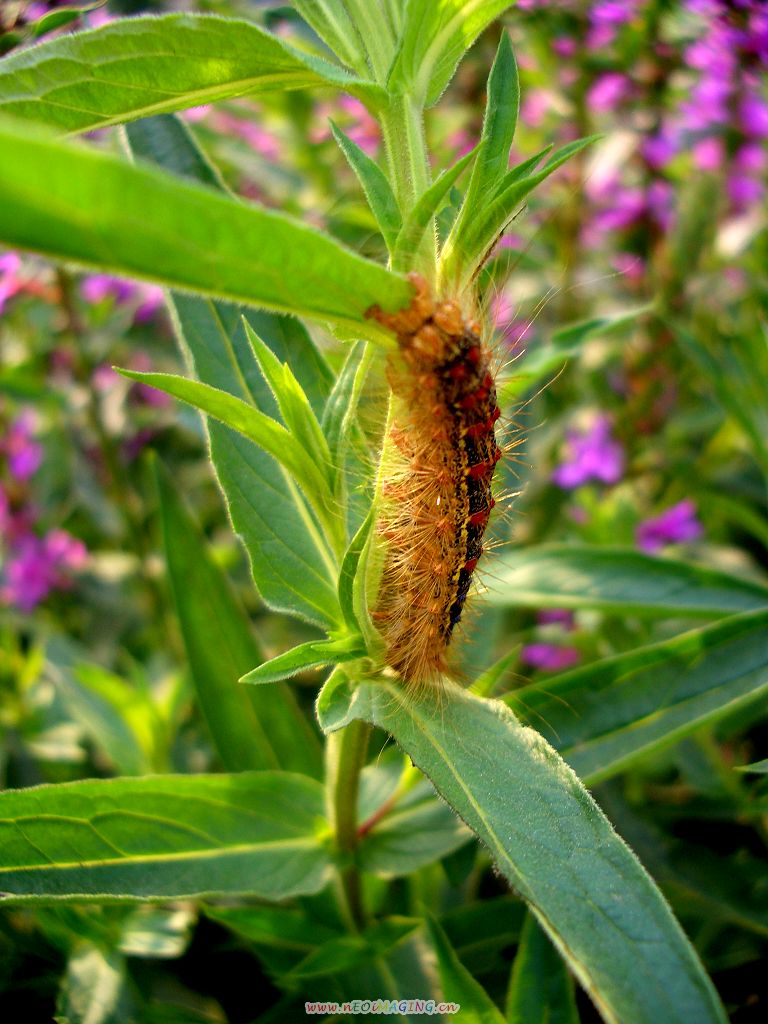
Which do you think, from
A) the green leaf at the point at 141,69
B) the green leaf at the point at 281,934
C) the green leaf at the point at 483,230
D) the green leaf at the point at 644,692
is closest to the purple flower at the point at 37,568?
the green leaf at the point at 281,934

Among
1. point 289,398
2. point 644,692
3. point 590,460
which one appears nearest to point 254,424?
point 289,398

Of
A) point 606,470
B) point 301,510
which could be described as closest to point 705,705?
point 301,510

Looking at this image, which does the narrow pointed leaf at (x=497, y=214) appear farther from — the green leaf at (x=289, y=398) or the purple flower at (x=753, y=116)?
the purple flower at (x=753, y=116)

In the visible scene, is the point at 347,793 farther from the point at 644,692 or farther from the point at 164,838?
the point at 644,692

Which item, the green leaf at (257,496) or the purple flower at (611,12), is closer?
the green leaf at (257,496)

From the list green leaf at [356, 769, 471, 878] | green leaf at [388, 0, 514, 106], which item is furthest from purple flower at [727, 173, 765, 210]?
green leaf at [356, 769, 471, 878]

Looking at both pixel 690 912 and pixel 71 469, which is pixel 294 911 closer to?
pixel 690 912

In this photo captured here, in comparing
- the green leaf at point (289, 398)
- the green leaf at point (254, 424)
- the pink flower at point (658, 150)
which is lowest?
the green leaf at point (254, 424)

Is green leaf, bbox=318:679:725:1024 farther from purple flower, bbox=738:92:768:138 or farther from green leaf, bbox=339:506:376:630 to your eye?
purple flower, bbox=738:92:768:138
